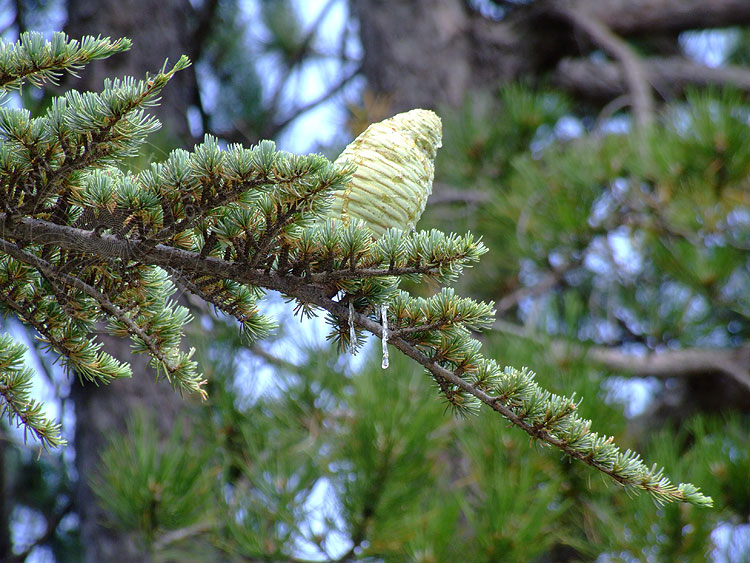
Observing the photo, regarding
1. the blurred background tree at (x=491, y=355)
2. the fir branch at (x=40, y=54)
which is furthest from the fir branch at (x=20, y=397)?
the blurred background tree at (x=491, y=355)

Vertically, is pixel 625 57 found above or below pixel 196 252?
above

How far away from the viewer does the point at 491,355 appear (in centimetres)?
159

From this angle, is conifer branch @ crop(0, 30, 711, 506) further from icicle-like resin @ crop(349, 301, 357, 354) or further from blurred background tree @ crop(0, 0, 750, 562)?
blurred background tree @ crop(0, 0, 750, 562)

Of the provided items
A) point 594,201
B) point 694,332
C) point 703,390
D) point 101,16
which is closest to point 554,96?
point 594,201

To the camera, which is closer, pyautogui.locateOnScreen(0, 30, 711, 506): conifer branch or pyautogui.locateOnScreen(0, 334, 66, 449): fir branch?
pyautogui.locateOnScreen(0, 30, 711, 506): conifer branch

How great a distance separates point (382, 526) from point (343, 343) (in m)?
0.90

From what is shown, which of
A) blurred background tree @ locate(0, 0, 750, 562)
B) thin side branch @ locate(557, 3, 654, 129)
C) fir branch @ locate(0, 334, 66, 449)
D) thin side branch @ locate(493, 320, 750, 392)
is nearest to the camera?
fir branch @ locate(0, 334, 66, 449)

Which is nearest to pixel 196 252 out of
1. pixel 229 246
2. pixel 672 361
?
pixel 229 246

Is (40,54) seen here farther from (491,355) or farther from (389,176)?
(491,355)

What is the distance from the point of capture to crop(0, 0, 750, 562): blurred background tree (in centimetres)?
150

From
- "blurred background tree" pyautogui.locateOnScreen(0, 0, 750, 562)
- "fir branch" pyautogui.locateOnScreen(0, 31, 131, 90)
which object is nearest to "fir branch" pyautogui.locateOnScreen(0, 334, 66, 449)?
"fir branch" pyautogui.locateOnScreen(0, 31, 131, 90)

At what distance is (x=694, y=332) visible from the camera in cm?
207

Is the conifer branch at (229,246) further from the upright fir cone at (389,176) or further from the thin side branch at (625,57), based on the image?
the thin side branch at (625,57)

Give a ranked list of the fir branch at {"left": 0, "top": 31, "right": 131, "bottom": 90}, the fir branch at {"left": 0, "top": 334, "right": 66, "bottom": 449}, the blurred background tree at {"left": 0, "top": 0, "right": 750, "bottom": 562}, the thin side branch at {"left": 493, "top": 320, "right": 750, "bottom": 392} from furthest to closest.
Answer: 1. the thin side branch at {"left": 493, "top": 320, "right": 750, "bottom": 392}
2. the blurred background tree at {"left": 0, "top": 0, "right": 750, "bottom": 562}
3. the fir branch at {"left": 0, "top": 334, "right": 66, "bottom": 449}
4. the fir branch at {"left": 0, "top": 31, "right": 131, "bottom": 90}
